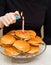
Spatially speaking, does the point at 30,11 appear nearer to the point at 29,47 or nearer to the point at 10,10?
the point at 10,10

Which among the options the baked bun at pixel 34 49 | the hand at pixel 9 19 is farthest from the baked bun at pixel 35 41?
the hand at pixel 9 19

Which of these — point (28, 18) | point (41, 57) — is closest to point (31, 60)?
point (41, 57)

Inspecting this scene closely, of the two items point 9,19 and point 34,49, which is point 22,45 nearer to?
point 34,49

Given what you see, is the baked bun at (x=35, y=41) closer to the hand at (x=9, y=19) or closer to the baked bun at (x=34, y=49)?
the baked bun at (x=34, y=49)

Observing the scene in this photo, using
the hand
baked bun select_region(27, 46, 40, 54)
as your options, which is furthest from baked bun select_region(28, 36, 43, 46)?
the hand

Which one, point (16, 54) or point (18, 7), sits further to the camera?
point (18, 7)

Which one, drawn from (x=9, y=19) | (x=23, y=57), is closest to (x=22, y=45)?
(x=23, y=57)

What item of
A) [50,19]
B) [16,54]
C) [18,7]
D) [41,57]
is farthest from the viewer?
[50,19]

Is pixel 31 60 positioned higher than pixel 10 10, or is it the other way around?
pixel 10 10
